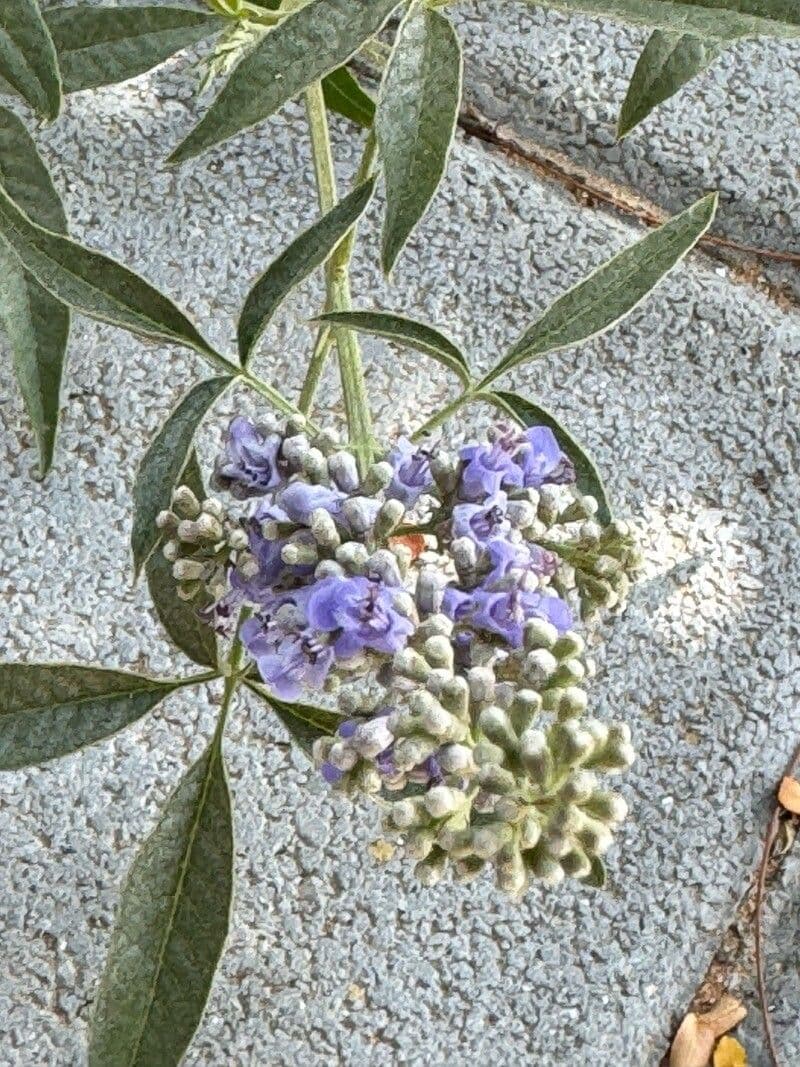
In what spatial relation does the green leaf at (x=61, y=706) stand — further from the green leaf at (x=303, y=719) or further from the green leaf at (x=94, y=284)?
the green leaf at (x=94, y=284)

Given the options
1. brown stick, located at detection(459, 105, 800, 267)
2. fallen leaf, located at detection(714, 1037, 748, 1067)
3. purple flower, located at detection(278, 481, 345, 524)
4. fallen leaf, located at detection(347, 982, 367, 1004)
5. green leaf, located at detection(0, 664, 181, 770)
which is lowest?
fallen leaf, located at detection(347, 982, 367, 1004)

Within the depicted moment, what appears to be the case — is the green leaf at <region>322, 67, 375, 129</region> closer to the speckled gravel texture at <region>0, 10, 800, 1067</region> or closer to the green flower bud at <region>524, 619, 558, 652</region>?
the speckled gravel texture at <region>0, 10, 800, 1067</region>

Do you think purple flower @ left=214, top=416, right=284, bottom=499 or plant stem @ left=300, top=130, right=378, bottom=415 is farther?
plant stem @ left=300, top=130, right=378, bottom=415

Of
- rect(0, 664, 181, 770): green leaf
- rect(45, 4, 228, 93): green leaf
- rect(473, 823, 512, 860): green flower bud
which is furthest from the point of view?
rect(45, 4, 228, 93): green leaf

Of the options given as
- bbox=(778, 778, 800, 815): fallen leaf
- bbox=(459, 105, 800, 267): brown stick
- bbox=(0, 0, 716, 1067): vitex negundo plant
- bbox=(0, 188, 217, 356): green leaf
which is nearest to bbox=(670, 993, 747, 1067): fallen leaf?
bbox=(778, 778, 800, 815): fallen leaf

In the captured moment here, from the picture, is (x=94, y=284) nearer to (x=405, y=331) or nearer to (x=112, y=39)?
(x=405, y=331)

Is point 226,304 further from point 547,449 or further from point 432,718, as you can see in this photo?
point 432,718

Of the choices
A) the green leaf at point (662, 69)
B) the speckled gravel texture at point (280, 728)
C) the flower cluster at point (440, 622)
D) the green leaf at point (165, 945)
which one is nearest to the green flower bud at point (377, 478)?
the flower cluster at point (440, 622)
